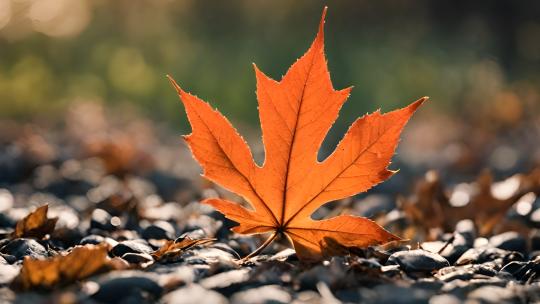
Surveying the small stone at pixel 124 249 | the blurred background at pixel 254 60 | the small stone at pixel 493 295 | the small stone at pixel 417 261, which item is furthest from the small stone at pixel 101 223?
the blurred background at pixel 254 60

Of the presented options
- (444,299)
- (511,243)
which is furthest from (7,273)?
(511,243)

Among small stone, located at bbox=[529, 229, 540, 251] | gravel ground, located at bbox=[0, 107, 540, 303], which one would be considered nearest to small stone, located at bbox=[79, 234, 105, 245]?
gravel ground, located at bbox=[0, 107, 540, 303]

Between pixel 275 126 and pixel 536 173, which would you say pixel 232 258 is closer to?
pixel 275 126

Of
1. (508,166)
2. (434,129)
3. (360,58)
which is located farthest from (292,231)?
(360,58)

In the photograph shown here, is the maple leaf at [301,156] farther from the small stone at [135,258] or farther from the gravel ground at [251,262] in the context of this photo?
the small stone at [135,258]

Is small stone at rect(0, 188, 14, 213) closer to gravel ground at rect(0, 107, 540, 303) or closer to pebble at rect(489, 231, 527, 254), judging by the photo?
gravel ground at rect(0, 107, 540, 303)

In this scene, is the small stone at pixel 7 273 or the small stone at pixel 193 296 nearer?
the small stone at pixel 193 296
